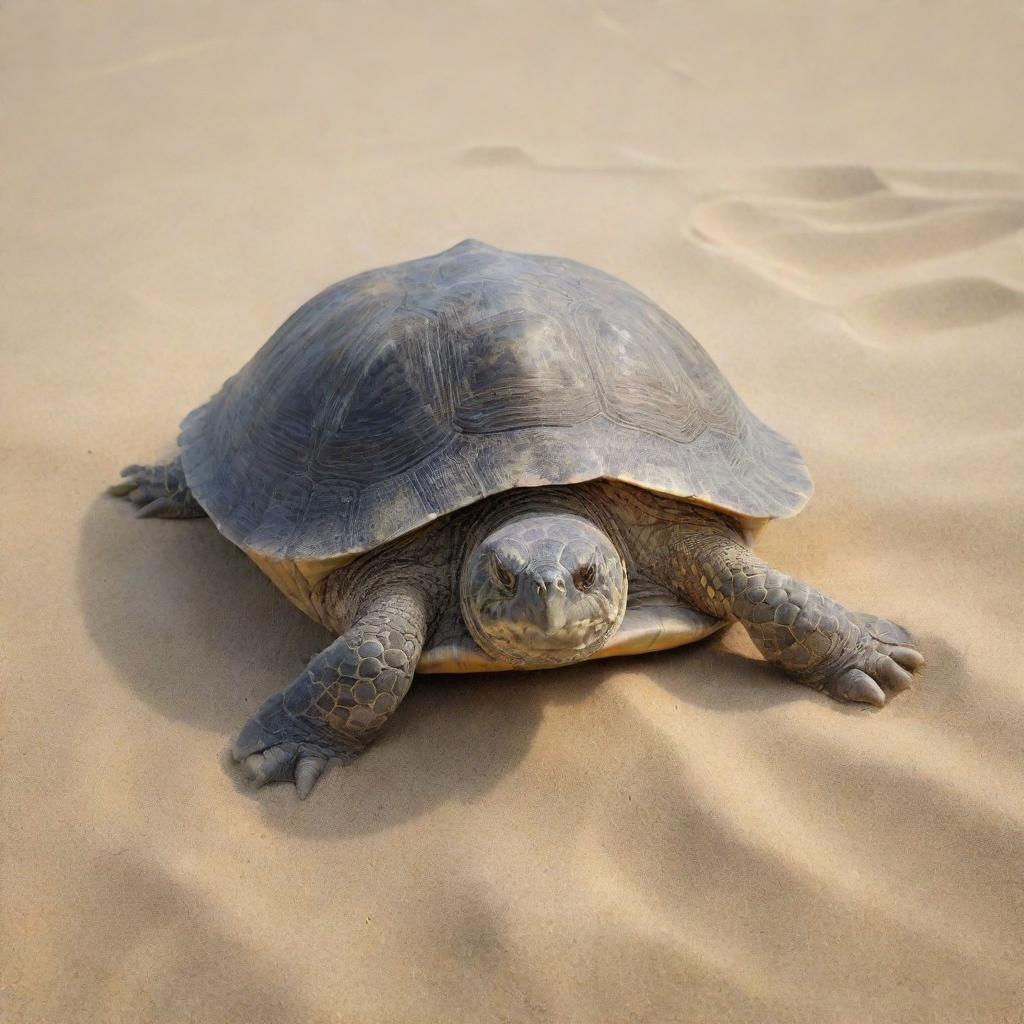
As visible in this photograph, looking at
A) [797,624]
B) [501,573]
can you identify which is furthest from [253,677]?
[797,624]

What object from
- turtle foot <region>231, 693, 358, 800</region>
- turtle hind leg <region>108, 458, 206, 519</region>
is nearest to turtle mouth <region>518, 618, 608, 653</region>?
turtle foot <region>231, 693, 358, 800</region>

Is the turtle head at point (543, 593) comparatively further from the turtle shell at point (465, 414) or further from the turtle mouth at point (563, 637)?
the turtle shell at point (465, 414)

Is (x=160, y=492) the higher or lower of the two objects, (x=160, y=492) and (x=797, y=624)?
the lower

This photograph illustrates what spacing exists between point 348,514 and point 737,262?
10.9 ft

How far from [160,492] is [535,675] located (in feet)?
5.76

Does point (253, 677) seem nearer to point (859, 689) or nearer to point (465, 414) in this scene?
point (465, 414)

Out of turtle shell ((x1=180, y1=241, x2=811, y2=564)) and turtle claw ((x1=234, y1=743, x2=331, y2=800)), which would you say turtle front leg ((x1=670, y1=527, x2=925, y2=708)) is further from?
turtle claw ((x1=234, y1=743, x2=331, y2=800))

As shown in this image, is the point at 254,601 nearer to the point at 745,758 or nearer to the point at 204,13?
the point at 745,758

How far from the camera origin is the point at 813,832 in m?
2.41

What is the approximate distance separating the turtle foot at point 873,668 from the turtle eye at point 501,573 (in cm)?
100

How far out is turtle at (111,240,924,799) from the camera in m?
2.65

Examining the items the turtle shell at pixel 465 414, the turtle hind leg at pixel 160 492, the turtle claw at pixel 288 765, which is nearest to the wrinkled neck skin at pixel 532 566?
the turtle shell at pixel 465 414

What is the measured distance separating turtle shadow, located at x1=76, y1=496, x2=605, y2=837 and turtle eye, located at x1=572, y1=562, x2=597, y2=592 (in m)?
0.45

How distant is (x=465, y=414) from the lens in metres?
2.91
